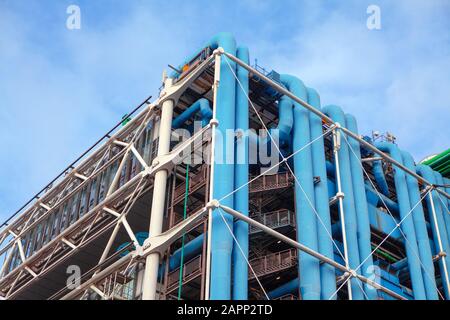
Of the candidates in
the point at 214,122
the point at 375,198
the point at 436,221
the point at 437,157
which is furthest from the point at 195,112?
the point at 437,157

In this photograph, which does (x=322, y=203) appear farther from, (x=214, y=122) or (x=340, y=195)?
(x=214, y=122)

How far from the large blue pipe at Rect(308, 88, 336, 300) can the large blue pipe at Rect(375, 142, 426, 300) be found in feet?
22.5

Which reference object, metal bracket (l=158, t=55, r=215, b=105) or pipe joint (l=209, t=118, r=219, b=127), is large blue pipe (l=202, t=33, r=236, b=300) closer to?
pipe joint (l=209, t=118, r=219, b=127)

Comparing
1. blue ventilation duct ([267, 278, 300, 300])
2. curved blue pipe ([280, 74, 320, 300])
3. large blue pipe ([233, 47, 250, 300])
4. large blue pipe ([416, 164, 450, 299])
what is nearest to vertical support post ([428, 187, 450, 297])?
large blue pipe ([416, 164, 450, 299])

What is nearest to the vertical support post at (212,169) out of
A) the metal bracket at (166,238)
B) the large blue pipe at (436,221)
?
the metal bracket at (166,238)

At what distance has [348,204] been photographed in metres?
42.8

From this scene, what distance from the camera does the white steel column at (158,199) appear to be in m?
36.7

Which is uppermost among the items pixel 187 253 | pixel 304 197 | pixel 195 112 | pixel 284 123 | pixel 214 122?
pixel 195 112

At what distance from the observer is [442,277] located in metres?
46.8

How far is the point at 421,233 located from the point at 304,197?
10376 millimetres

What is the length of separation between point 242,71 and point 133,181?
27.5ft

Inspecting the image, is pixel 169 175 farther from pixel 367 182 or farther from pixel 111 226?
pixel 367 182

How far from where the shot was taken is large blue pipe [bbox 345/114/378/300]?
4106 centimetres
